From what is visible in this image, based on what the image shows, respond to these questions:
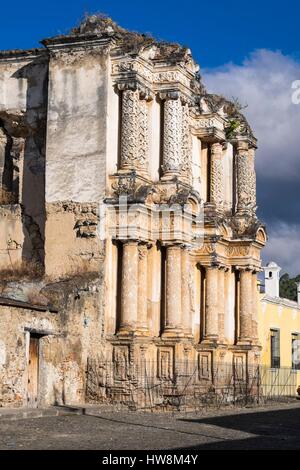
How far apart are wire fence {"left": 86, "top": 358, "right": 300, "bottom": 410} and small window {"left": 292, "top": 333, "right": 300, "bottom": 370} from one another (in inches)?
362

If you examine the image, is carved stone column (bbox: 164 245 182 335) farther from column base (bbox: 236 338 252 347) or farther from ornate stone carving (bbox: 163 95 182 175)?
column base (bbox: 236 338 252 347)

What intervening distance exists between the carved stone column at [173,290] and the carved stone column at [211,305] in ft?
9.04

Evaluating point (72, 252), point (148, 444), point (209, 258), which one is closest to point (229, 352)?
point (209, 258)

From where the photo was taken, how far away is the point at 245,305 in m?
27.4

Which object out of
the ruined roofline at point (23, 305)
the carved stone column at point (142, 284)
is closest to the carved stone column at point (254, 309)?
the carved stone column at point (142, 284)

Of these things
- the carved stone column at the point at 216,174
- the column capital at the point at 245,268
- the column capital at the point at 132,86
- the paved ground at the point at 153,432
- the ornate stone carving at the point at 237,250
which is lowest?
the paved ground at the point at 153,432

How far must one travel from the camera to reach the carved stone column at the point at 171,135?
2369cm

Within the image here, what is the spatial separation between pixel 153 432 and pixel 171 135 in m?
9.81

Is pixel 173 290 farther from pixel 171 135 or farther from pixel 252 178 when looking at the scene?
pixel 252 178

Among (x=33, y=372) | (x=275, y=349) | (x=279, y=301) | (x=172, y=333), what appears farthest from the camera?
(x=279, y=301)

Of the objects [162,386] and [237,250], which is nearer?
[162,386]

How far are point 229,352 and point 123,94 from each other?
345 inches

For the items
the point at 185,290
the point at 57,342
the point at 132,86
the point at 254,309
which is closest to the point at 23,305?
the point at 57,342

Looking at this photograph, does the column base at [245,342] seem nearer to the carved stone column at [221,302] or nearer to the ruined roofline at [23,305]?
the carved stone column at [221,302]
